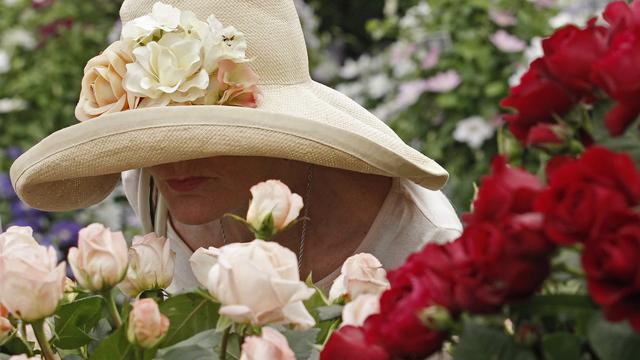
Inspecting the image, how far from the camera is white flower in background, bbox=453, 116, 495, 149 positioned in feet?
11.3

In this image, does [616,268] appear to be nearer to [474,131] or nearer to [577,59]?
[577,59]

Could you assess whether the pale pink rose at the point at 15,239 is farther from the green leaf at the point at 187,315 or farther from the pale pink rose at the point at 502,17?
the pale pink rose at the point at 502,17

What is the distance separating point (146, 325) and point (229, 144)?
49cm

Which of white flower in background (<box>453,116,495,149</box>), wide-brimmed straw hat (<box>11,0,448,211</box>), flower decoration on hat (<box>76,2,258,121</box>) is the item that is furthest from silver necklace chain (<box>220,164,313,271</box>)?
white flower in background (<box>453,116,495,149</box>)

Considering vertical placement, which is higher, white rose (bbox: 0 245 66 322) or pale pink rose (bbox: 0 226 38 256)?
white rose (bbox: 0 245 66 322)

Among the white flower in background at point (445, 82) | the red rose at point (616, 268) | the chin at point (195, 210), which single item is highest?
the red rose at point (616, 268)

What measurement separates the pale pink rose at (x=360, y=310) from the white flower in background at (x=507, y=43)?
289cm

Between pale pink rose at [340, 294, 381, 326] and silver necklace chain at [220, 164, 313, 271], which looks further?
silver necklace chain at [220, 164, 313, 271]

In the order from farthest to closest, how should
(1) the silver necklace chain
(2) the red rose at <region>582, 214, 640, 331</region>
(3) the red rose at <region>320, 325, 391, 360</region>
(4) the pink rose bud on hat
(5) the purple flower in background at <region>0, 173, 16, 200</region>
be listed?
1. (5) the purple flower in background at <region>0, 173, 16, 200</region>
2. (1) the silver necklace chain
3. (4) the pink rose bud on hat
4. (3) the red rose at <region>320, 325, 391, 360</region>
5. (2) the red rose at <region>582, 214, 640, 331</region>

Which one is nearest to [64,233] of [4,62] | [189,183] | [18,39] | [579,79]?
[4,62]

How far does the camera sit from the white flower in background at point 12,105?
4004 millimetres

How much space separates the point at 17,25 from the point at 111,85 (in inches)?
127

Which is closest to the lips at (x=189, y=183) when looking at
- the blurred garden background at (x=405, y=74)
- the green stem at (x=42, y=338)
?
the green stem at (x=42, y=338)

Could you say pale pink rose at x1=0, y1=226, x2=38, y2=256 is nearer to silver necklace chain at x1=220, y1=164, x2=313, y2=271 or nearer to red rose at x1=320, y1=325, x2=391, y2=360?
red rose at x1=320, y1=325, x2=391, y2=360
